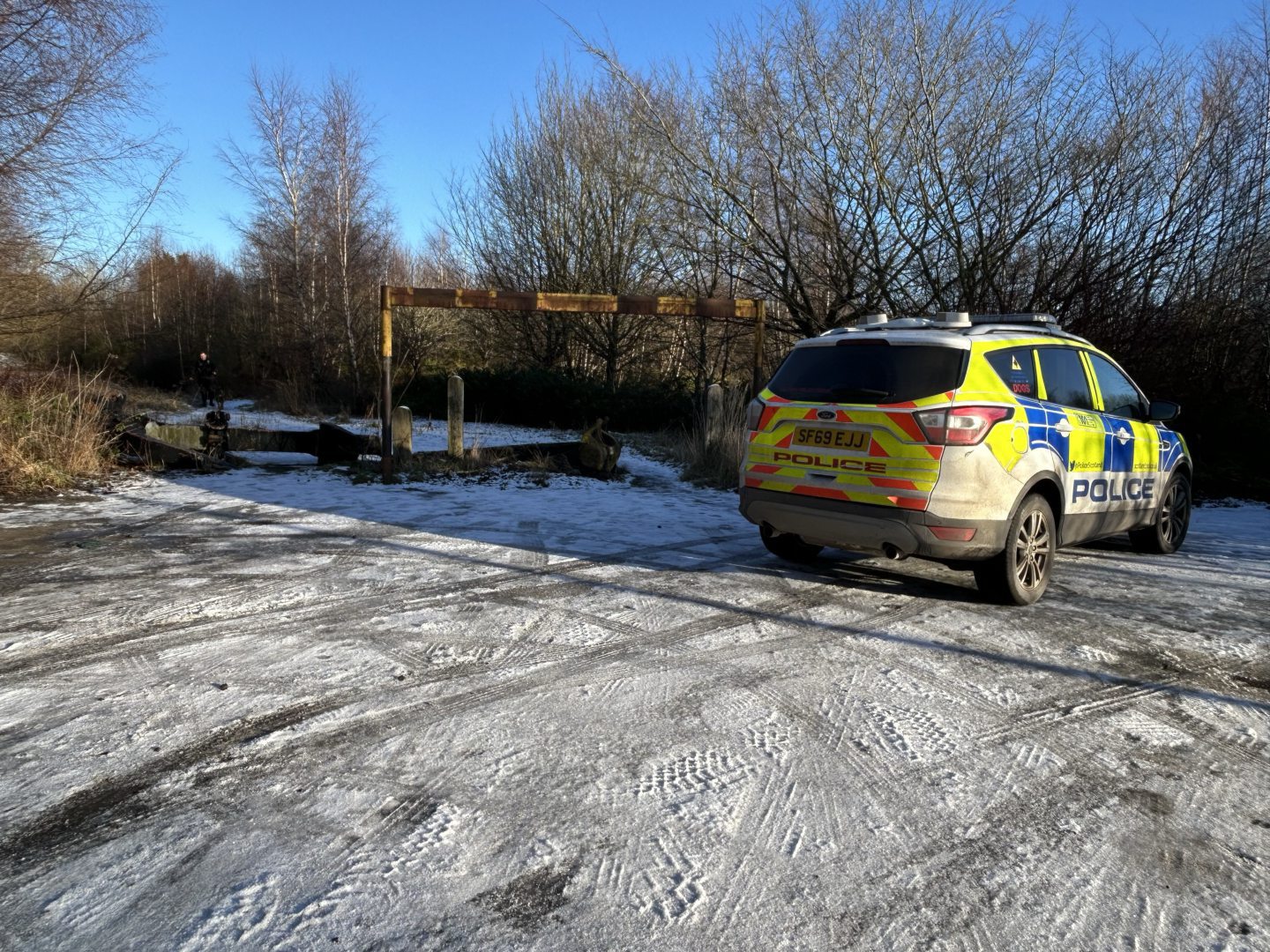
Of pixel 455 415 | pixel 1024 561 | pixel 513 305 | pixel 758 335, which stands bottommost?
pixel 1024 561

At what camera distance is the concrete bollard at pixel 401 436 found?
11.0m

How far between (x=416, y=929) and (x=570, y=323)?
2001 cm

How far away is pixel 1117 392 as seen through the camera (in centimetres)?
649

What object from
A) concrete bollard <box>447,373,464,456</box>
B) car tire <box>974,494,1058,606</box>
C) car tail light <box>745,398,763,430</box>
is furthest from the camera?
concrete bollard <box>447,373,464,456</box>

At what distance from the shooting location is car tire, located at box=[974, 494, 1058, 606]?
5.11 meters

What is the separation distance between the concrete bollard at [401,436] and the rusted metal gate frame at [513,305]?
17.9 inches

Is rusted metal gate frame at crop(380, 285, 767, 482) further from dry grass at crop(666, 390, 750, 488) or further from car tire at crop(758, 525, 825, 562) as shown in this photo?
car tire at crop(758, 525, 825, 562)

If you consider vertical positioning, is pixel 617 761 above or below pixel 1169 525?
below

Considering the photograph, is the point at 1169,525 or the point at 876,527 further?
the point at 1169,525

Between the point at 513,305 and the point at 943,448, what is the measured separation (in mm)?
6810

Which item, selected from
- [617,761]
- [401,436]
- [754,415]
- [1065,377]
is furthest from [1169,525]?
[401,436]

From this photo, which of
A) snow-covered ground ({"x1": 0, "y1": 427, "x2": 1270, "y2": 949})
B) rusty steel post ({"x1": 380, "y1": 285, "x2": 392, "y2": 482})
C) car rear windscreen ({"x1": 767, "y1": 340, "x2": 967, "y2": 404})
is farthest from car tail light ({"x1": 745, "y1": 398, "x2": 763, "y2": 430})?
rusty steel post ({"x1": 380, "y1": 285, "x2": 392, "y2": 482})

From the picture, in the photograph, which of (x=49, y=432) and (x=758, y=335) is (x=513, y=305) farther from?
(x=49, y=432)

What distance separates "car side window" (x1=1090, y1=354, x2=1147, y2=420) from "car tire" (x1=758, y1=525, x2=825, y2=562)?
8.27 ft
